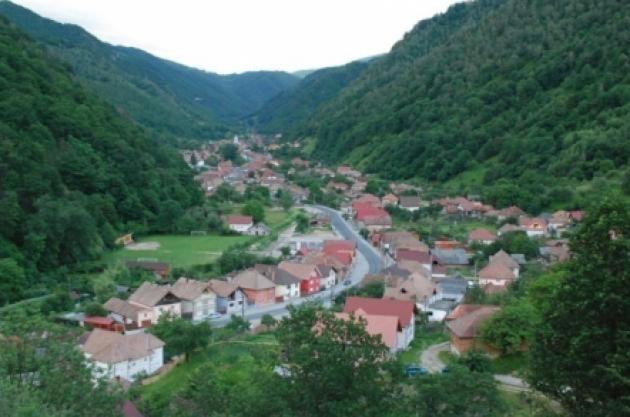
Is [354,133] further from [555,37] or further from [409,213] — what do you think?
[409,213]

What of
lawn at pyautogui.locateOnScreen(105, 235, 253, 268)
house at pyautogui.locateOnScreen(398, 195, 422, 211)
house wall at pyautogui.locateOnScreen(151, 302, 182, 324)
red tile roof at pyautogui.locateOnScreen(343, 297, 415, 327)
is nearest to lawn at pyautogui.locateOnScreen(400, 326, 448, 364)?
red tile roof at pyautogui.locateOnScreen(343, 297, 415, 327)

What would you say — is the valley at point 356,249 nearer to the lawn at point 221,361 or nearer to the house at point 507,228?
the lawn at point 221,361

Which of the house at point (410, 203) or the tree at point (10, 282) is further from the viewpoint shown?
the house at point (410, 203)

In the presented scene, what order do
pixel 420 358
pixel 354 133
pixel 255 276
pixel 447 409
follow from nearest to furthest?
pixel 447 409 < pixel 420 358 < pixel 255 276 < pixel 354 133

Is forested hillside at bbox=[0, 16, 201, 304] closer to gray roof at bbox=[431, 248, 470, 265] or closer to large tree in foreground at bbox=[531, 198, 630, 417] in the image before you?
gray roof at bbox=[431, 248, 470, 265]

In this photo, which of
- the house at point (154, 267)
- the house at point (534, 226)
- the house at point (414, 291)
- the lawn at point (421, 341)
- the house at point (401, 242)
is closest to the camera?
the lawn at point (421, 341)

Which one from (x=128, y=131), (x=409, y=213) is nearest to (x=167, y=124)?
(x=128, y=131)

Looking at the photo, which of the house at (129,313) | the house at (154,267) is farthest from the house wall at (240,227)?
the house at (129,313)
